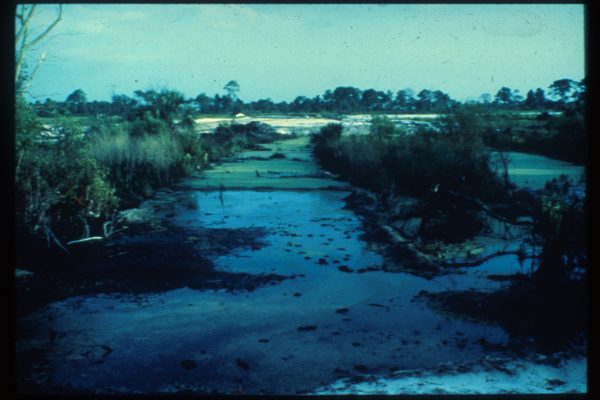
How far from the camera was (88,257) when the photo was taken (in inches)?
264

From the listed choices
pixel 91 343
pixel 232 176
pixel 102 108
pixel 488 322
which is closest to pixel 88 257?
pixel 91 343

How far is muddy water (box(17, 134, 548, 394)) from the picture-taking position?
3697mm

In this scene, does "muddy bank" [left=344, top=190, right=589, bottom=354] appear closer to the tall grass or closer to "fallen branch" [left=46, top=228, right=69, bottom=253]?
the tall grass

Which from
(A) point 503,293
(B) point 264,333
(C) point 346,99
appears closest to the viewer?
(B) point 264,333

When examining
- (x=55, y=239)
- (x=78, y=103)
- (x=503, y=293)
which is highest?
(x=78, y=103)

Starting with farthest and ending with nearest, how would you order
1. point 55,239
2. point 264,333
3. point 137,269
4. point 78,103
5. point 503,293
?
point 78,103 < point 55,239 < point 137,269 < point 503,293 < point 264,333

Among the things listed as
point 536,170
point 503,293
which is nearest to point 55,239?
point 503,293

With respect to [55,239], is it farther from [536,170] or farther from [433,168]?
[536,170]

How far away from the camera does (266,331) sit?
177 inches

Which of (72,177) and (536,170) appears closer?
(72,177)

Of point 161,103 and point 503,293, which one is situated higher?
point 161,103

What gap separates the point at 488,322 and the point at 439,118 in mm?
8780

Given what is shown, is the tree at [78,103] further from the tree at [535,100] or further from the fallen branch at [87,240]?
the tree at [535,100]

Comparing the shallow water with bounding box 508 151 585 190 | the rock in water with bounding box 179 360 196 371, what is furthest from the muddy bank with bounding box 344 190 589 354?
the shallow water with bounding box 508 151 585 190
